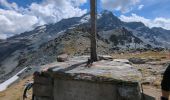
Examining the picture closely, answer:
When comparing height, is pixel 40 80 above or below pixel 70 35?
below

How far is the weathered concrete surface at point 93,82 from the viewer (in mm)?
11852

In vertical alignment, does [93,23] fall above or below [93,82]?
above

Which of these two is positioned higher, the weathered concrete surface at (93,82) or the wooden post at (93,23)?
the wooden post at (93,23)

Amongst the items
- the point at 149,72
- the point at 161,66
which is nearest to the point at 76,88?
the point at 149,72

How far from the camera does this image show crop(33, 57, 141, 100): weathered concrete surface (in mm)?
11852

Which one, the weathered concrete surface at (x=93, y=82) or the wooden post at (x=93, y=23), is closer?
the weathered concrete surface at (x=93, y=82)

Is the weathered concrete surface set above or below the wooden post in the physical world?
below

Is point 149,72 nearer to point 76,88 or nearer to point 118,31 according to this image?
point 76,88

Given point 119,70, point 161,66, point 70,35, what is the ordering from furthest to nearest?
point 70,35, point 161,66, point 119,70

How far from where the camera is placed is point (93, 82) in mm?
12602

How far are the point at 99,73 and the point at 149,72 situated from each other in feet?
16.1

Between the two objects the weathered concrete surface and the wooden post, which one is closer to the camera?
the weathered concrete surface

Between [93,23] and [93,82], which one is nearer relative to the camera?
[93,82]

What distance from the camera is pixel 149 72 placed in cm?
1681
